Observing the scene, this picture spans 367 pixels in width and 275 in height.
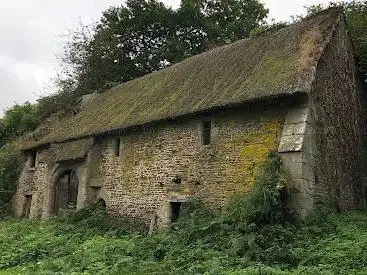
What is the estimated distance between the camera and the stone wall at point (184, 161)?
13883 millimetres

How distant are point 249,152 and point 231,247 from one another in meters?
3.90

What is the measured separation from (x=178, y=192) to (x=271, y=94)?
15.8ft

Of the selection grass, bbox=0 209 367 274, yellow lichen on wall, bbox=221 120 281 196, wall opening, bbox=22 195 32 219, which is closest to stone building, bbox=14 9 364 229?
yellow lichen on wall, bbox=221 120 281 196

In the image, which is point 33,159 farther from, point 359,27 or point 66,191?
point 359,27

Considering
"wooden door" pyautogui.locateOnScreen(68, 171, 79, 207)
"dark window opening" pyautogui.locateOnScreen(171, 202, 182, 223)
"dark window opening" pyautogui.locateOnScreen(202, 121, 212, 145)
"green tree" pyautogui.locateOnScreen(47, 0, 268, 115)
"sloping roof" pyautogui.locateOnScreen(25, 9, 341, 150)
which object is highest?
"green tree" pyautogui.locateOnScreen(47, 0, 268, 115)

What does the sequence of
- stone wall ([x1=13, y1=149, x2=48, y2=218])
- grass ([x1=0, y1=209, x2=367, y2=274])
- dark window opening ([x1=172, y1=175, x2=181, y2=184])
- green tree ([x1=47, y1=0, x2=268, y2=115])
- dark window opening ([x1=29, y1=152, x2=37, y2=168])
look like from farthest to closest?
green tree ([x1=47, y1=0, x2=268, y2=115]) < dark window opening ([x1=29, y1=152, x2=37, y2=168]) < stone wall ([x1=13, y1=149, x2=48, y2=218]) < dark window opening ([x1=172, y1=175, x2=181, y2=184]) < grass ([x1=0, y1=209, x2=367, y2=274])

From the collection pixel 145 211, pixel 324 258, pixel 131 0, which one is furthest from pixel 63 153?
pixel 131 0

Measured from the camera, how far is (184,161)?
51.6 ft

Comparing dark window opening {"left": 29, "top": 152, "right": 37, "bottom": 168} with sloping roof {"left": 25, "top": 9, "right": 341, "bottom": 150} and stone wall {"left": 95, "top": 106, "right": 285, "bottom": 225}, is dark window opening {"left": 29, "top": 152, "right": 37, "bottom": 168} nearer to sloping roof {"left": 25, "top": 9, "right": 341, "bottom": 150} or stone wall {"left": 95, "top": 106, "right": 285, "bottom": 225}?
sloping roof {"left": 25, "top": 9, "right": 341, "bottom": 150}

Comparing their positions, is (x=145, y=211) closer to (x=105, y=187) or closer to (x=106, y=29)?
(x=105, y=187)

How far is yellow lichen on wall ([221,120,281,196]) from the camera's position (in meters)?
13.5

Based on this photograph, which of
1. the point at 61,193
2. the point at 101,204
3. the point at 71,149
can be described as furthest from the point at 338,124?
the point at 61,193

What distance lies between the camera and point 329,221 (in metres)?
12.2

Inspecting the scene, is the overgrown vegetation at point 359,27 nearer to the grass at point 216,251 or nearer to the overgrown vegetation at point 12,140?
the grass at point 216,251
